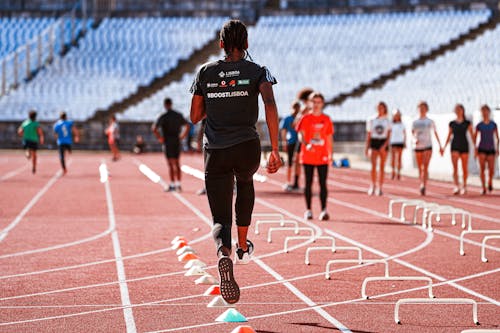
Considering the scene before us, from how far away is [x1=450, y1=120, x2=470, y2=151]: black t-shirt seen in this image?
21625mm

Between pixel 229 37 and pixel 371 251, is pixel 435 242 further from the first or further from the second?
pixel 229 37

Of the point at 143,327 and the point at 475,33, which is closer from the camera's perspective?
the point at 143,327

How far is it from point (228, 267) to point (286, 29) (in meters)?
48.7

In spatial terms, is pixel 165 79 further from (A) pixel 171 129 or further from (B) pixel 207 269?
(B) pixel 207 269

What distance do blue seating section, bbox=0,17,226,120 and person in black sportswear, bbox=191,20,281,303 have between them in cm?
4255

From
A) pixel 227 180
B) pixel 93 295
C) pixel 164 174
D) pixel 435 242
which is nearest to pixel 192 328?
pixel 227 180

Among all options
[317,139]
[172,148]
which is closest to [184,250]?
[317,139]

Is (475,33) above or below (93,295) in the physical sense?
above

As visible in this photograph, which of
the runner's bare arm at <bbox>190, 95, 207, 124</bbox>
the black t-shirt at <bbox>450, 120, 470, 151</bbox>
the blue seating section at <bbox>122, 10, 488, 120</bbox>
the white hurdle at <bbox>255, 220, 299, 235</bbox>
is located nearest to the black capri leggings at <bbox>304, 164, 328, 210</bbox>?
the white hurdle at <bbox>255, 220, 299, 235</bbox>

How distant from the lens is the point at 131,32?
5588 centimetres

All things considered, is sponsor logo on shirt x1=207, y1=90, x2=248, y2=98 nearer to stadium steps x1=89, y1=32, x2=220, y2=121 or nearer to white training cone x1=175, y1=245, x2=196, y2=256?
white training cone x1=175, y1=245, x2=196, y2=256

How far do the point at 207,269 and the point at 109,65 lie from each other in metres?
43.7

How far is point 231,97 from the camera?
24.9ft

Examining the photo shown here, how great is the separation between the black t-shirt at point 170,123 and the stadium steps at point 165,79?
27882 millimetres
